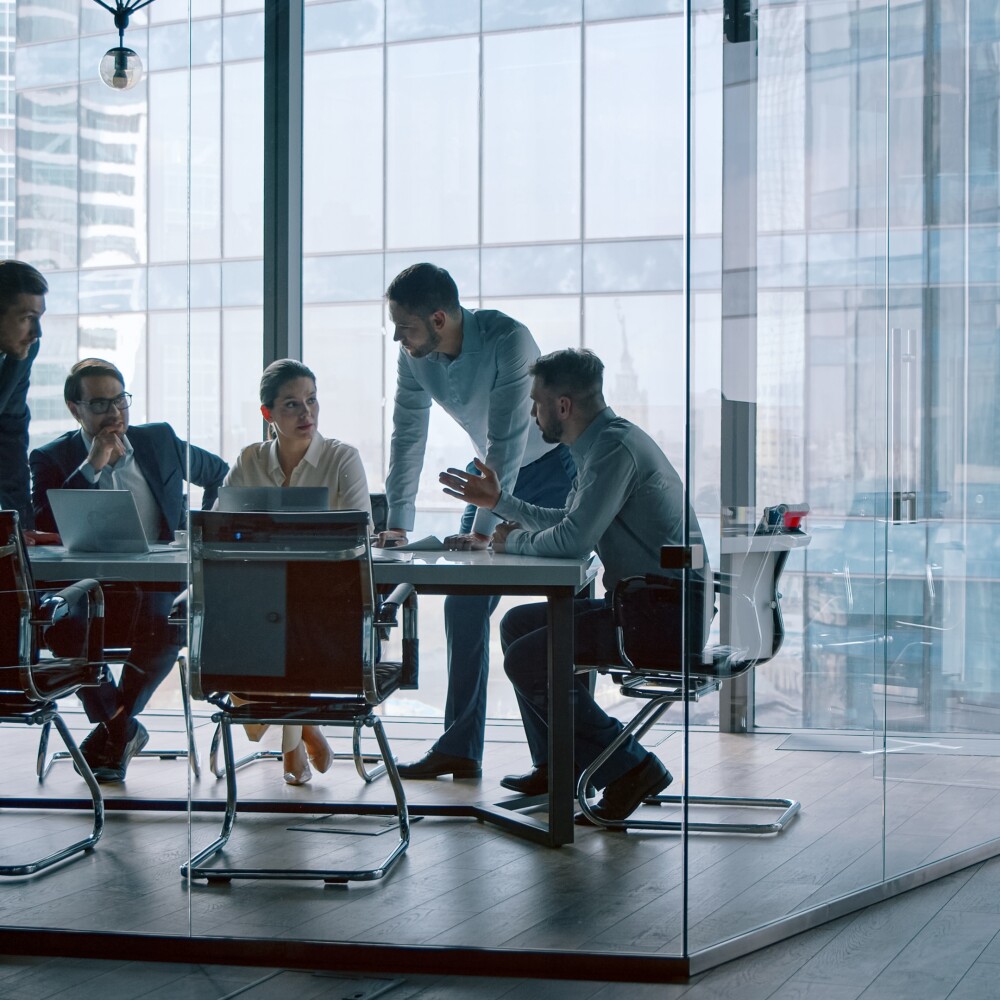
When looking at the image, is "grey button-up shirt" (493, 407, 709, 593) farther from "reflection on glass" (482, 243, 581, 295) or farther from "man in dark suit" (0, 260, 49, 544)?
"man in dark suit" (0, 260, 49, 544)

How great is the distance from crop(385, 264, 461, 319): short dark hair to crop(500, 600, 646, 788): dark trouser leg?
80cm

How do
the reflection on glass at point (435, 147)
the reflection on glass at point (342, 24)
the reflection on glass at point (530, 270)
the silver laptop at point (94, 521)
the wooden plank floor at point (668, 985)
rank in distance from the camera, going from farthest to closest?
the reflection on glass at point (342, 24), the reflection on glass at point (435, 147), the reflection on glass at point (530, 270), the silver laptop at point (94, 521), the wooden plank floor at point (668, 985)

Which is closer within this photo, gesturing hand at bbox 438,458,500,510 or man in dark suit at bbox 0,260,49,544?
man in dark suit at bbox 0,260,49,544

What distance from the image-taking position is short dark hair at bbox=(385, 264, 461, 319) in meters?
3.47

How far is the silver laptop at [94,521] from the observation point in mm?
3238

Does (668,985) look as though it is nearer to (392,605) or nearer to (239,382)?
(392,605)

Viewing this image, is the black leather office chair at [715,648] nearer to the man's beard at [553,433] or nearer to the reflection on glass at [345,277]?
the man's beard at [553,433]

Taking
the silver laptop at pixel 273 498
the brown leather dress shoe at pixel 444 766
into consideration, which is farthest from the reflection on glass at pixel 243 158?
the brown leather dress shoe at pixel 444 766

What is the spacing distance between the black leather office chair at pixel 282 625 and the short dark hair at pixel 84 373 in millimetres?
400

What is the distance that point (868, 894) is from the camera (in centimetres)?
348

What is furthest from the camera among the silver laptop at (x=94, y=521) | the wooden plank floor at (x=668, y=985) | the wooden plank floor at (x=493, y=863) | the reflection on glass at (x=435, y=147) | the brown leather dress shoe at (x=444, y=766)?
the brown leather dress shoe at (x=444, y=766)

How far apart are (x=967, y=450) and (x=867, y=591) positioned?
32.2 inches

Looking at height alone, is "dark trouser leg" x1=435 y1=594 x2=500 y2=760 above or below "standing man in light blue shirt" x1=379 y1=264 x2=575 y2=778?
below

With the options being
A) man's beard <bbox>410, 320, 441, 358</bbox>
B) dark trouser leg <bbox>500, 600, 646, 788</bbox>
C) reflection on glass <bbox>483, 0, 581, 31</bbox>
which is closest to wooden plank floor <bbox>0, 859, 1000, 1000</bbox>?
dark trouser leg <bbox>500, 600, 646, 788</bbox>
